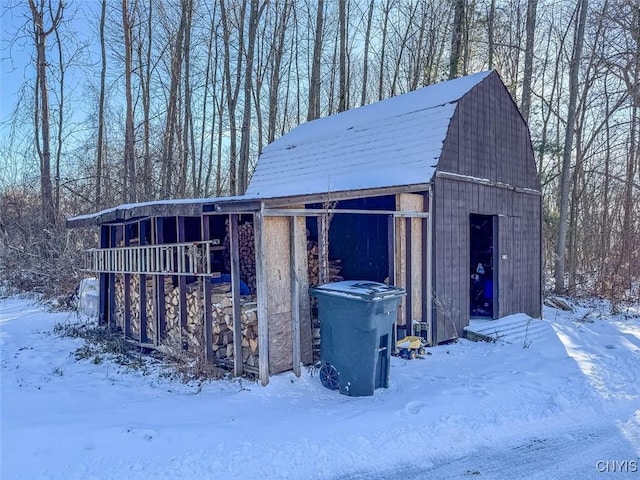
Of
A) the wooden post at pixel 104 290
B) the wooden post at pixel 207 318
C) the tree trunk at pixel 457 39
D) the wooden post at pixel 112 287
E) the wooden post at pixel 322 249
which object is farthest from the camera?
the tree trunk at pixel 457 39

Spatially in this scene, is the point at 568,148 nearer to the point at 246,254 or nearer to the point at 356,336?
the point at 246,254

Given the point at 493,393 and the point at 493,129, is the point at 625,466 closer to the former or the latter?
the point at 493,393

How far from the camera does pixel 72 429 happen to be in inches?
157

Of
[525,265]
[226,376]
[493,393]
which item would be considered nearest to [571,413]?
[493,393]

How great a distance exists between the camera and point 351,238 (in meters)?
8.31

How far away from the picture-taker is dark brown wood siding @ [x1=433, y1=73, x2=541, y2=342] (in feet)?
25.5

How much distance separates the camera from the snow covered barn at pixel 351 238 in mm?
5641

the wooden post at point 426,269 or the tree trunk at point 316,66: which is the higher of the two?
the tree trunk at point 316,66

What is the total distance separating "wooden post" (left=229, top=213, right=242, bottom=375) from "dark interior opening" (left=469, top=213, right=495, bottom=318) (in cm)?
615

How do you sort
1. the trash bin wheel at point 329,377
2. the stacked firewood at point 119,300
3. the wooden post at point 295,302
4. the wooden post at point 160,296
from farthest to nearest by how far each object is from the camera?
the stacked firewood at point 119,300
the wooden post at point 160,296
the wooden post at point 295,302
the trash bin wheel at point 329,377

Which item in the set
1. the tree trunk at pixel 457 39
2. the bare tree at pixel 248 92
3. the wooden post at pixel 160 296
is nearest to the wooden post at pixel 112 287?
the wooden post at pixel 160 296

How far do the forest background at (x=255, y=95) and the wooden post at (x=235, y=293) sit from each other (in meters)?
8.09

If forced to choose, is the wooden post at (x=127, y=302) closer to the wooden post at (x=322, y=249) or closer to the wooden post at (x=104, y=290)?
the wooden post at (x=104, y=290)

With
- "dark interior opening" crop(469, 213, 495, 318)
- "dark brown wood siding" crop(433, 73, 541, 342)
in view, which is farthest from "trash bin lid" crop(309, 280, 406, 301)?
"dark interior opening" crop(469, 213, 495, 318)
